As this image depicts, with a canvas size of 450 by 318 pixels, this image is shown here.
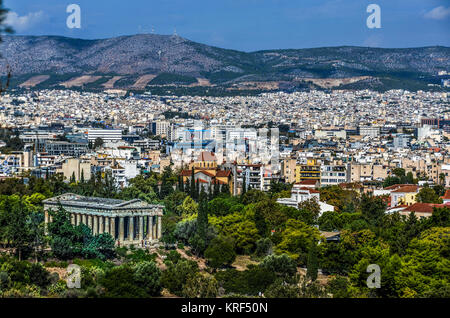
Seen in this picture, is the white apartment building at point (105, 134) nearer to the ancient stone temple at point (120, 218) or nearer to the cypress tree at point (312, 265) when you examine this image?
the ancient stone temple at point (120, 218)

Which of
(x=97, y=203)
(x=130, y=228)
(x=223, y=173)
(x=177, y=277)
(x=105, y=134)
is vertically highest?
(x=105, y=134)

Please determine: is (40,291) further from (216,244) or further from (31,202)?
(31,202)

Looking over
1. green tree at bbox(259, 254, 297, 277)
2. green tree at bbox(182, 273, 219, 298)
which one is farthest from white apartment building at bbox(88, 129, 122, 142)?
green tree at bbox(182, 273, 219, 298)

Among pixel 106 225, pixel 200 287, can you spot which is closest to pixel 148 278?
pixel 200 287

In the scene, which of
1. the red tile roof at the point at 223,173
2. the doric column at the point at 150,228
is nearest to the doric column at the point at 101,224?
the doric column at the point at 150,228

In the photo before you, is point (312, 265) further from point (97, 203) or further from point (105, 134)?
point (105, 134)

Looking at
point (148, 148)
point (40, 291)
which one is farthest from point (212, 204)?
point (148, 148)
